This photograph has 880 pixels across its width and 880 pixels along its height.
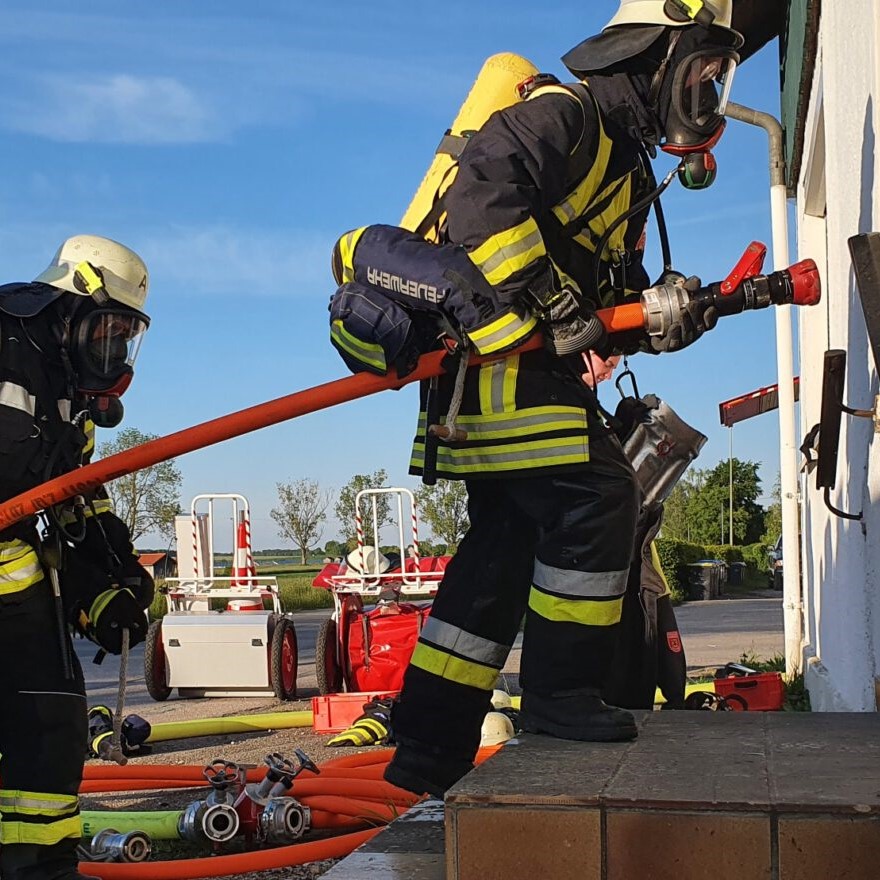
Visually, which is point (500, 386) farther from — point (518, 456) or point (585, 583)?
point (585, 583)

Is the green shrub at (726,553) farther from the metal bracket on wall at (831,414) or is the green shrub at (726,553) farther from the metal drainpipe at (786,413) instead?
the metal bracket on wall at (831,414)

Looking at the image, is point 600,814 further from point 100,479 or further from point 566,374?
point 100,479

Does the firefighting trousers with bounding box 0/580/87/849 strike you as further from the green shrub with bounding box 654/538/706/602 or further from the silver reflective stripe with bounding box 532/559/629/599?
the green shrub with bounding box 654/538/706/602

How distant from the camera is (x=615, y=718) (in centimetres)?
279

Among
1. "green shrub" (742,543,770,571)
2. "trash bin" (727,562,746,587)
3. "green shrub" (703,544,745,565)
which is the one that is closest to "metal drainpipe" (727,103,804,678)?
"trash bin" (727,562,746,587)

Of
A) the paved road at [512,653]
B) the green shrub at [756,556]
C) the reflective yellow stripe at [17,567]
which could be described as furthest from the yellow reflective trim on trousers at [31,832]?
the green shrub at [756,556]

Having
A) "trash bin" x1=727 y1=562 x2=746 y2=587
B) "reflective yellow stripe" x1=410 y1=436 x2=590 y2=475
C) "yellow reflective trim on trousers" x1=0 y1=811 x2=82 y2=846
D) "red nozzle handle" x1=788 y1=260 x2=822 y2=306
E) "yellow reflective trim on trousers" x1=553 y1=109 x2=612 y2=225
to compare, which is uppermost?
"yellow reflective trim on trousers" x1=553 y1=109 x2=612 y2=225

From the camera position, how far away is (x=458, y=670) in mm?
3070

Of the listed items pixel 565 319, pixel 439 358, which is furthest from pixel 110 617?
pixel 565 319

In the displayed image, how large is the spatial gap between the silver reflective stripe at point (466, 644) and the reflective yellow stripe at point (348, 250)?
94 cm

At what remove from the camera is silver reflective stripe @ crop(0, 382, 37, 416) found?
3.38 m

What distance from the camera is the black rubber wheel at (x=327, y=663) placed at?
7.79 m

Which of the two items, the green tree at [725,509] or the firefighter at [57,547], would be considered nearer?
the firefighter at [57,547]

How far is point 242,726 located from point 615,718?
444 cm
